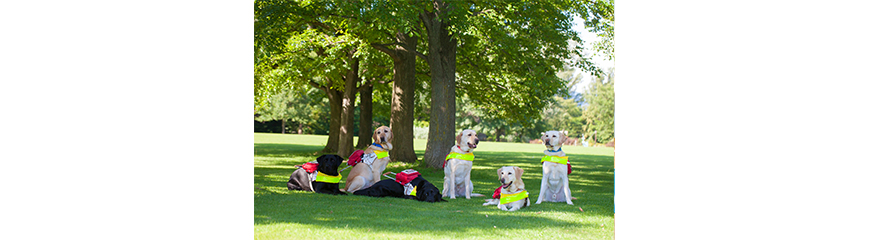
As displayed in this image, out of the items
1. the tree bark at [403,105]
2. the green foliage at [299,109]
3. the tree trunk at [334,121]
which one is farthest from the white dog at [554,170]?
the green foliage at [299,109]

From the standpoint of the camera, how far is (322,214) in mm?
5816

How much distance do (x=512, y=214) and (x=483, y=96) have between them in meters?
11.6

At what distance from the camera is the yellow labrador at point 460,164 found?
24.0ft

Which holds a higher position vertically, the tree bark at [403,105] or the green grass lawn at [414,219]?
the tree bark at [403,105]

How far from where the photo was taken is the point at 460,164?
7434 millimetres

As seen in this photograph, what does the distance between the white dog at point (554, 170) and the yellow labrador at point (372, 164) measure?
2306 mm

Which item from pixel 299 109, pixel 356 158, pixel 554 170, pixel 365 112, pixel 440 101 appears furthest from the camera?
pixel 299 109

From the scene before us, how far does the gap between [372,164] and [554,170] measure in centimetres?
270

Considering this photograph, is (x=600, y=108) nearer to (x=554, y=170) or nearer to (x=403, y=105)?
(x=554, y=170)

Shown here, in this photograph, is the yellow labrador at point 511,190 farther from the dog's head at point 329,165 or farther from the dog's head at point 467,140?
the dog's head at point 329,165

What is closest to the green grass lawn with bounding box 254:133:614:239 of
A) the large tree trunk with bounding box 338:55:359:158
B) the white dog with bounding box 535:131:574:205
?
the white dog with bounding box 535:131:574:205

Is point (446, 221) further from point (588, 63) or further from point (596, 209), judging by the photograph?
point (588, 63)

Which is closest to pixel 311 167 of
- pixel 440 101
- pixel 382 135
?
pixel 382 135

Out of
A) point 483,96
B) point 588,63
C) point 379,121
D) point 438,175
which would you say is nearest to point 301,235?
point 438,175
